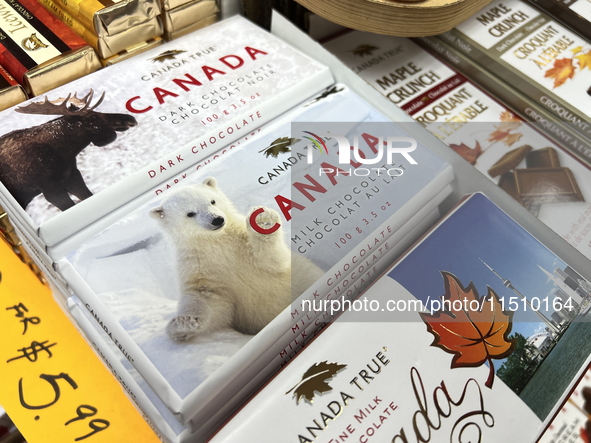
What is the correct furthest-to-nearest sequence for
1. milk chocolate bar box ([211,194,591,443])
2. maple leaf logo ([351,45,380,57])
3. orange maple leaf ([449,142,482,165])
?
1. maple leaf logo ([351,45,380,57])
2. orange maple leaf ([449,142,482,165])
3. milk chocolate bar box ([211,194,591,443])

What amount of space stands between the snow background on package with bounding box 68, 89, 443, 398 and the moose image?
0.31 ft

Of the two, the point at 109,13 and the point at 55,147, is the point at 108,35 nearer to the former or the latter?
the point at 109,13

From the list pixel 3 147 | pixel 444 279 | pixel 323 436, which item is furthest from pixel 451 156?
pixel 3 147

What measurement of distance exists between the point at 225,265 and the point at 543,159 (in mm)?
664

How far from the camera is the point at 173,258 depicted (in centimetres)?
58

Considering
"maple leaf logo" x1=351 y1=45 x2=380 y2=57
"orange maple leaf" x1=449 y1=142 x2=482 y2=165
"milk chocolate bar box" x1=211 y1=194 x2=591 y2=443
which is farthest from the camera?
"maple leaf logo" x1=351 y1=45 x2=380 y2=57

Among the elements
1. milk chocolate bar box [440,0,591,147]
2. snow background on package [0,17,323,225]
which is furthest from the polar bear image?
milk chocolate bar box [440,0,591,147]

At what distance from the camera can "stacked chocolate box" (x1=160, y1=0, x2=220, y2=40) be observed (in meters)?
0.83

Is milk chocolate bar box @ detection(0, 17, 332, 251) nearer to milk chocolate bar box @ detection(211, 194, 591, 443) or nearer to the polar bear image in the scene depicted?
the polar bear image

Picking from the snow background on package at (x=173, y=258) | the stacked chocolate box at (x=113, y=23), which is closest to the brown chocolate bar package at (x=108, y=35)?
the stacked chocolate box at (x=113, y=23)

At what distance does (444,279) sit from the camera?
24.2 inches

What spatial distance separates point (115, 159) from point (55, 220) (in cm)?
12

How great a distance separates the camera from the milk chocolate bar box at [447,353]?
1.69ft

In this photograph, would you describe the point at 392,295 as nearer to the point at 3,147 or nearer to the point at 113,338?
the point at 113,338
